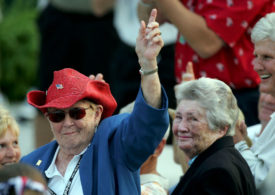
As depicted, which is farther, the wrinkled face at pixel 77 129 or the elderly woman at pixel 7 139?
the elderly woman at pixel 7 139

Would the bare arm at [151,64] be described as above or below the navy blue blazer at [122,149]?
above

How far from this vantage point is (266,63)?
14.4 ft

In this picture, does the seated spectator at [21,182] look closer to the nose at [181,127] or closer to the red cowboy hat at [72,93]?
the red cowboy hat at [72,93]

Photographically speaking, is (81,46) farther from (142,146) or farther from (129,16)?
(142,146)

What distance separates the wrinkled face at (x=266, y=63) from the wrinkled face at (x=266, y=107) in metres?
0.31

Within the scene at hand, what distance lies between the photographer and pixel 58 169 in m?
4.07

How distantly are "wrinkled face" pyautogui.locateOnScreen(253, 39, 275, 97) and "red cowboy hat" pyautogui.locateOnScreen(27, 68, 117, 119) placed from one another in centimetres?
99

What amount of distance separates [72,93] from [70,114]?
Result: 4.6 inches

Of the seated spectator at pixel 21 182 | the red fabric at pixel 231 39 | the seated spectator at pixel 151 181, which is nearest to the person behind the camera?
the seated spectator at pixel 21 182

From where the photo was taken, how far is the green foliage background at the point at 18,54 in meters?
11.8

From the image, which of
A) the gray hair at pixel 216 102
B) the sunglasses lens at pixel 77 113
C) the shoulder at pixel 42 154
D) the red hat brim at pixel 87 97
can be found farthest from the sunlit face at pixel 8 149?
the gray hair at pixel 216 102

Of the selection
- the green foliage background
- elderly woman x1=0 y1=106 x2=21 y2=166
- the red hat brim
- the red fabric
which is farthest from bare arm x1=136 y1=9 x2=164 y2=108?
the green foliage background

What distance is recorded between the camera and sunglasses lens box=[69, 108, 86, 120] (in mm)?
3943

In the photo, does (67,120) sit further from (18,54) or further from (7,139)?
(18,54)
